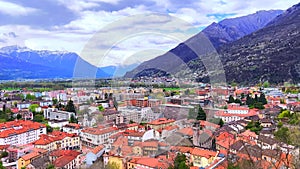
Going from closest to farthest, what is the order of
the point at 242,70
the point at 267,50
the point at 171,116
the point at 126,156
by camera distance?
1. the point at 126,156
2. the point at 171,116
3. the point at 242,70
4. the point at 267,50

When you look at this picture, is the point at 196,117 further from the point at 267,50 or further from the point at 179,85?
the point at 267,50

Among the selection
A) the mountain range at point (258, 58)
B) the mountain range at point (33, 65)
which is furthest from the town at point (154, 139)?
the mountain range at point (33, 65)

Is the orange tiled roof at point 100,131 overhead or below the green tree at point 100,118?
below

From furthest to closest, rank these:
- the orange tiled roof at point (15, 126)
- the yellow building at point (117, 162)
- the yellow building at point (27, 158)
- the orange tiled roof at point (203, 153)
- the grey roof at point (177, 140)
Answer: the orange tiled roof at point (15, 126) → the grey roof at point (177, 140) → the yellow building at point (27, 158) → the yellow building at point (117, 162) → the orange tiled roof at point (203, 153)

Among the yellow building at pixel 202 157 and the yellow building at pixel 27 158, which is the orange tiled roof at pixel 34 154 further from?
the yellow building at pixel 202 157

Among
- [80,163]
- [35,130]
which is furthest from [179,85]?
[80,163]

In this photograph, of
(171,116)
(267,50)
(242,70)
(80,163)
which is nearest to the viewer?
(80,163)

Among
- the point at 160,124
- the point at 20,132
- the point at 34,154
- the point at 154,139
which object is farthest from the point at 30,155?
the point at 160,124

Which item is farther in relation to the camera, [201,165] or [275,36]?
[275,36]

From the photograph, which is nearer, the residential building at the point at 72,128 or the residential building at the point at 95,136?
the residential building at the point at 95,136

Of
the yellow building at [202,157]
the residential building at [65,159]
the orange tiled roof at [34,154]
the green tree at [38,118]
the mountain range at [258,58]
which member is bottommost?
the residential building at [65,159]

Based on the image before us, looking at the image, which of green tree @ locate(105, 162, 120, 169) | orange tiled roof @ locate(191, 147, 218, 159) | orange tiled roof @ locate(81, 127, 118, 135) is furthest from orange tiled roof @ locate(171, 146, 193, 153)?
orange tiled roof @ locate(81, 127, 118, 135)
